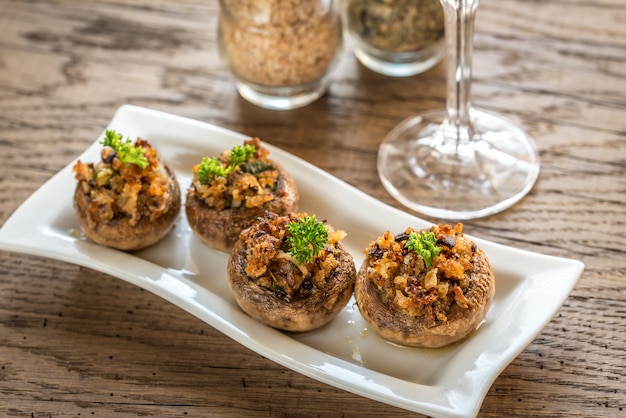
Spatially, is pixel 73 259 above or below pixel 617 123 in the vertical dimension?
below

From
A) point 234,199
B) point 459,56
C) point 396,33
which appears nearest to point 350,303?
point 234,199

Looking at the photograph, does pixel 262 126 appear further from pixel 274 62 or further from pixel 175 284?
pixel 175 284

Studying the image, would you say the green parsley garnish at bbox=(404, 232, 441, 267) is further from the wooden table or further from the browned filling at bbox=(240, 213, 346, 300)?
the wooden table

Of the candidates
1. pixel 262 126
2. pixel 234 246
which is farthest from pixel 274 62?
pixel 234 246

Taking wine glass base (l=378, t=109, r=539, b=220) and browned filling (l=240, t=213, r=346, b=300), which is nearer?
browned filling (l=240, t=213, r=346, b=300)

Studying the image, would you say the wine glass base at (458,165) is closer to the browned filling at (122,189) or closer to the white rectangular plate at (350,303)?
the white rectangular plate at (350,303)

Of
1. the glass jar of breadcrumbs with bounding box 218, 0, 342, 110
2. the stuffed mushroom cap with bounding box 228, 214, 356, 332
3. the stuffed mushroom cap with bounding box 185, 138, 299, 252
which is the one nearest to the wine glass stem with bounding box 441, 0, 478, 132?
the glass jar of breadcrumbs with bounding box 218, 0, 342, 110
